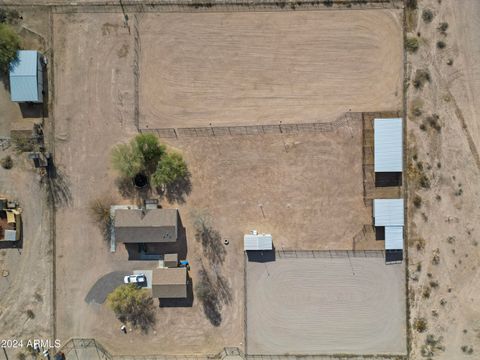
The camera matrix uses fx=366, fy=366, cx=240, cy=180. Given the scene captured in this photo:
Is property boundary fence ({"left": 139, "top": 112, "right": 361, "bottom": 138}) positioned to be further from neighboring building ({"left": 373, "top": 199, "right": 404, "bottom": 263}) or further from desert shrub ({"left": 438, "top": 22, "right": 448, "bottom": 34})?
→ desert shrub ({"left": 438, "top": 22, "right": 448, "bottom": 34})

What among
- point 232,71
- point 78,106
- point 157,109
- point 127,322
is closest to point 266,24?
point 232,71

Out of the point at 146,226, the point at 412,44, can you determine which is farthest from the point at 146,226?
the point at 412,44

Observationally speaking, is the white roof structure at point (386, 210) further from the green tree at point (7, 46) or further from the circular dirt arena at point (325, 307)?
the green tree at point (7, 46)

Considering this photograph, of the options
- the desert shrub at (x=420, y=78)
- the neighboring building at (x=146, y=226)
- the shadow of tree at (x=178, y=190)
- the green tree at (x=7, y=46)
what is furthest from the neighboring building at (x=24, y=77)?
the desert shrub at (x=420, y=78)

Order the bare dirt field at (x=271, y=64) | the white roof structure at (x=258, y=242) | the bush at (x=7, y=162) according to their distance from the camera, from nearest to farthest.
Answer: the white roof structure at (x=258, y=242) < the bare dirt field at (x=271, y=64) < the bush at (x=7, y=162)

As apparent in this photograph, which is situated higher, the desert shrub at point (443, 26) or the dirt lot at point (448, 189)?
the desert shrub at point (443, 26)

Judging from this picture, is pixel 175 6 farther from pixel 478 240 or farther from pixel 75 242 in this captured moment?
pixel 478 240
